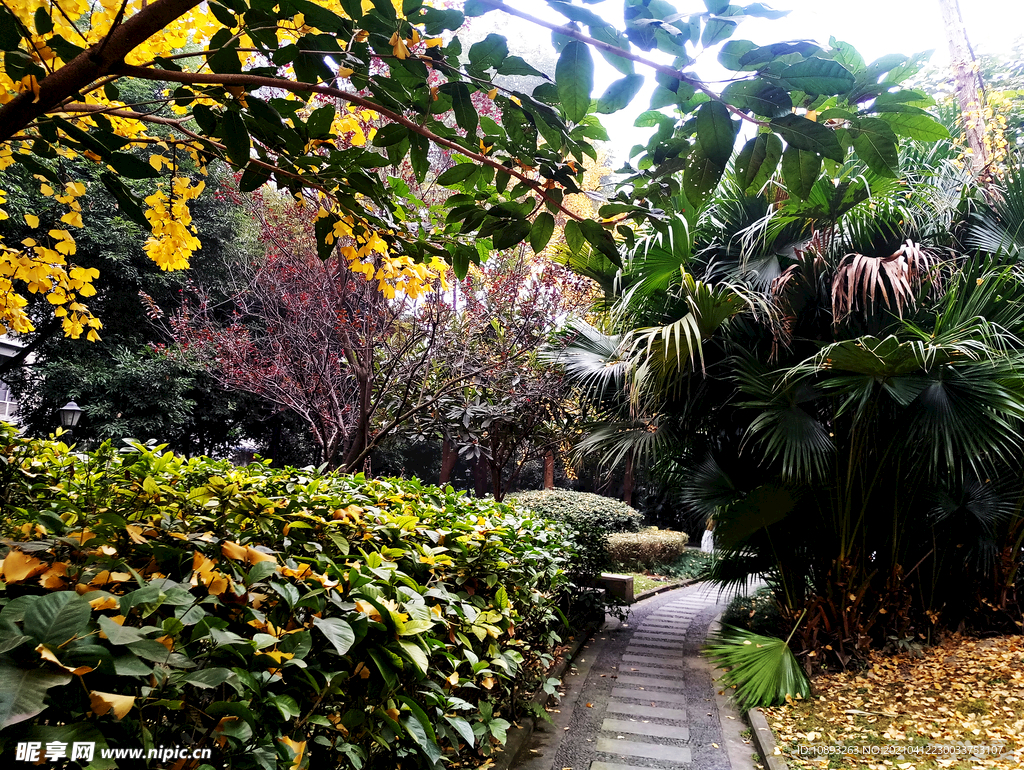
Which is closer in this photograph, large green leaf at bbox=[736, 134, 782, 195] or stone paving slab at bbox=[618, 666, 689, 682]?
large green leaf at bbox=[736, 134, 782, 195]

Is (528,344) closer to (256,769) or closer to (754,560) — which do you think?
(754,560)

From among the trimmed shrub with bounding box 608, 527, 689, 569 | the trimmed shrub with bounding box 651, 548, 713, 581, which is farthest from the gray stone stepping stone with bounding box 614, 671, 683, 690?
the trimmed shrub with bounding box 651, 548, 713, 581

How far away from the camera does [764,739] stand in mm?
3836

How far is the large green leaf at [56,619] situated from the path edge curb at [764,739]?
12.3 feet

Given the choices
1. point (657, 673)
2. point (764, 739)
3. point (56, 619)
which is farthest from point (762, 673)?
point (56, 619)

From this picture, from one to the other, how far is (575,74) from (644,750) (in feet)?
12.4

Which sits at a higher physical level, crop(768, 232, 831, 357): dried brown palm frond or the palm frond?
crop(768, 232, 831, 357): dried brown palm frond

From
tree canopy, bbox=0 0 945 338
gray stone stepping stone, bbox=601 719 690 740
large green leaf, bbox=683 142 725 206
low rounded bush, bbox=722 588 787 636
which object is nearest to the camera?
tree canopy, bbox=0 0 945 338

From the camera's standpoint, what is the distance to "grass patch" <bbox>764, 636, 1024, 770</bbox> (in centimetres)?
354

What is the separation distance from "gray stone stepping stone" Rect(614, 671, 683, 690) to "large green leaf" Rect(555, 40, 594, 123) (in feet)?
15.9

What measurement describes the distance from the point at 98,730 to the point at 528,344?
6506 millimetres

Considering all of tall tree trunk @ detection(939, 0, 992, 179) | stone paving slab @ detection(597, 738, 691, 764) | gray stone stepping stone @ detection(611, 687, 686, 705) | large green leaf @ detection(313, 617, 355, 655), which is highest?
tall tree trunk @ detection(939, 0, 992, 179)

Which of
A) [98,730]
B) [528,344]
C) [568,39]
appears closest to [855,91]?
[568,39]

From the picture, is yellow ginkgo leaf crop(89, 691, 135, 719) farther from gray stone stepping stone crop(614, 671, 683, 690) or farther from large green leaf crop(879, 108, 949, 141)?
gray stone stepping stone crop(614, 671, 683, 690)
